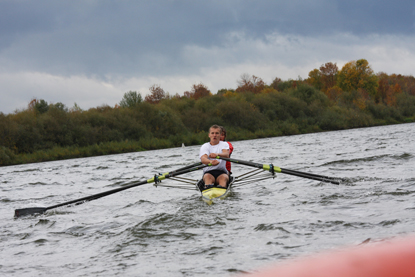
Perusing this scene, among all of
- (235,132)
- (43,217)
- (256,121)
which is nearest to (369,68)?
(256,121)

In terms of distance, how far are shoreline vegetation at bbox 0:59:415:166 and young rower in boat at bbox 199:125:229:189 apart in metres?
26.1

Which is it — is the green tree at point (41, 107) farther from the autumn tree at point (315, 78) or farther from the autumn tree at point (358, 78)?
the autumn tree at point (315, 78)

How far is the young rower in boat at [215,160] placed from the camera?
8195 millimetres

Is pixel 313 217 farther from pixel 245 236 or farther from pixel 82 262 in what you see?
pixel 82 262

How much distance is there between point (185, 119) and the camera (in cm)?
4731

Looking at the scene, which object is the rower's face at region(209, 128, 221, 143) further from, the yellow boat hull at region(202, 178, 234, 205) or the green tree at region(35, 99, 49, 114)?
the green tree at region(35, 99, 49, 114)

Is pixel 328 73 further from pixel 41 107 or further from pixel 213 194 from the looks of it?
pixel 213 194

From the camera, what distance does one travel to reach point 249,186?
404 inches

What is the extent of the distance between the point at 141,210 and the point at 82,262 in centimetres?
311

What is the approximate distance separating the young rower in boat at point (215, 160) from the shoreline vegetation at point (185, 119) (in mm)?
26135

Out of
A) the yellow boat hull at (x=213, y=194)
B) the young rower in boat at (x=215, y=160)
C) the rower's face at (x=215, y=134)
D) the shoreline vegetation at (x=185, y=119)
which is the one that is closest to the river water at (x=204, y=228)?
the yellow boat hull at (x=213, y=194)

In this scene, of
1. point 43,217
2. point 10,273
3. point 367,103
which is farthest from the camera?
point 367,103

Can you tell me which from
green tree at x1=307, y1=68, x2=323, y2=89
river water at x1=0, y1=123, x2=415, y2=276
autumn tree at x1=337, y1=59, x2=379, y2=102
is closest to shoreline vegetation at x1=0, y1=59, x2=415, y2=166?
autumn tree at x1=337, y1=59, x2=379, y2=102

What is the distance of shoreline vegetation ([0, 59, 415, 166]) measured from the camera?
34.4m
